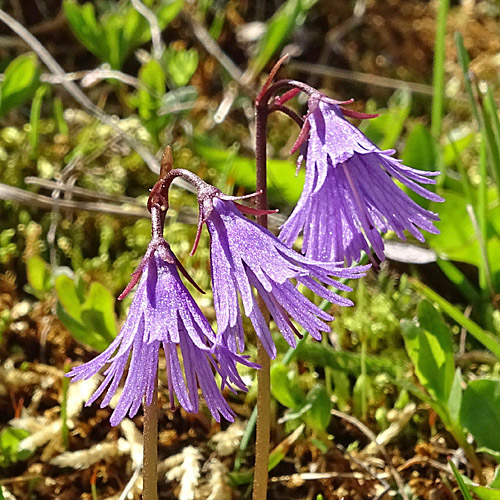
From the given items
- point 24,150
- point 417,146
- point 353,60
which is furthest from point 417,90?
point 24,150

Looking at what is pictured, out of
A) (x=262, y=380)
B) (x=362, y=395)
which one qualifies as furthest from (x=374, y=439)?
(x=262, y=380)

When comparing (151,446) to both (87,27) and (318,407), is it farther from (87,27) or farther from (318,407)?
(87,27)

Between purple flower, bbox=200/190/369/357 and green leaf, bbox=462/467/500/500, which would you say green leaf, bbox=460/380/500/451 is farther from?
purple flower, bbox=200/190/369/357

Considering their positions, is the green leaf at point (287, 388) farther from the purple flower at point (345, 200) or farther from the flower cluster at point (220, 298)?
the flower cluster at point (220, 298)

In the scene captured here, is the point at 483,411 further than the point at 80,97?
No

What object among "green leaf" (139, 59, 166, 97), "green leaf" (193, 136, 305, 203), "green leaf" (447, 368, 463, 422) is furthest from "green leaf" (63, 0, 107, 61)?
"green leaf" (447, 368, 463, 422)
